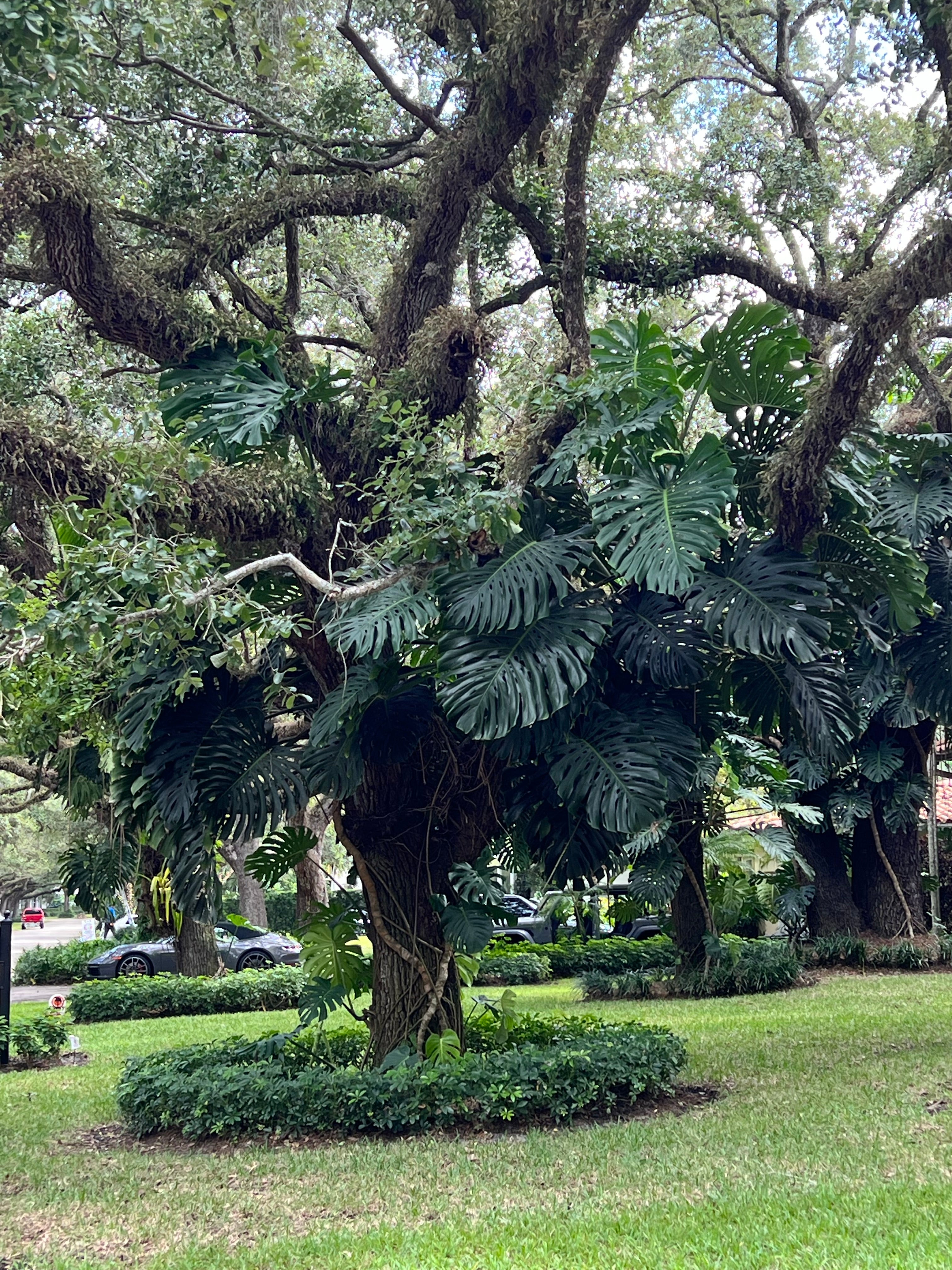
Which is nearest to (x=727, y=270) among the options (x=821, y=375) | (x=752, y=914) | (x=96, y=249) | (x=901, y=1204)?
(x=821, y=375)

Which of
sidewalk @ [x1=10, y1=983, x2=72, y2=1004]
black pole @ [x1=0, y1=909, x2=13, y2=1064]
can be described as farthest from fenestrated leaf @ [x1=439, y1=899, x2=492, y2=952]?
sidewalk @ [x1=10, y1=983, x2=72, y2=1004]

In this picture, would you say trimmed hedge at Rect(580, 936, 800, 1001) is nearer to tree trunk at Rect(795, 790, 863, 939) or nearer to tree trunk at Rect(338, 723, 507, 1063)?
tree trunk at Rect(795, 790, 863, 939)

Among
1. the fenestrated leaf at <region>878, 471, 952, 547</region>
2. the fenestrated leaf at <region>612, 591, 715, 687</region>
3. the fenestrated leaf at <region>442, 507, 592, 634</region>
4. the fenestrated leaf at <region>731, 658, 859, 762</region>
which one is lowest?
the fenestrated leaf at <region>731, 658, 859, 762</region>

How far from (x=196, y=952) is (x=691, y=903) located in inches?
254

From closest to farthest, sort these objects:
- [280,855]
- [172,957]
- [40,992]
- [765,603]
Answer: [765,603] < [280,855] < [172,957] < [40,992]

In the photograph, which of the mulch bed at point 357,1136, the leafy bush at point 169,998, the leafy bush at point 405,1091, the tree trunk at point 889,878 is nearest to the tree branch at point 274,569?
the leafy bush at point 405,1091

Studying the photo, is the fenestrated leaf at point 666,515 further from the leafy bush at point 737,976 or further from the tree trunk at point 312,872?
the tree trunk at point 312,872

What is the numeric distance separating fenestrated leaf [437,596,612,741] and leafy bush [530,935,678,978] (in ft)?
33.6

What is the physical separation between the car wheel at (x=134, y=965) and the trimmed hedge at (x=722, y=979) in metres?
7.16

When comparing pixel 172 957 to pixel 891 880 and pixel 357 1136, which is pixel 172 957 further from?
pixel 357 1136

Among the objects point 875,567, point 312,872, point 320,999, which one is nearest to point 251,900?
point 312,872

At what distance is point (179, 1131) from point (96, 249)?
205 inches

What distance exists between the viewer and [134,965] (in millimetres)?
17031

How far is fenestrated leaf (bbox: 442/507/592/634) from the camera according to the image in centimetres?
579
